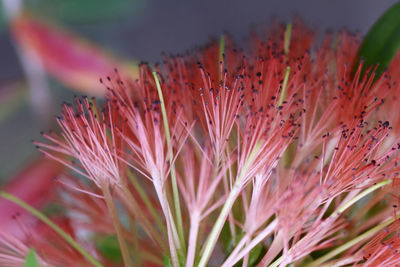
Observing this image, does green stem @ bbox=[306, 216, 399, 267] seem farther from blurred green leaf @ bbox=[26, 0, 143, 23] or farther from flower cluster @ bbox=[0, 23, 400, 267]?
blurred green leaf @ bbox=[26, 0, 143, 23]

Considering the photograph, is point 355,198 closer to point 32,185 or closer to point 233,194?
→ point 233,194

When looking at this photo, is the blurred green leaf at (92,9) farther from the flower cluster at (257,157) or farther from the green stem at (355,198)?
the green stem at (355,198)

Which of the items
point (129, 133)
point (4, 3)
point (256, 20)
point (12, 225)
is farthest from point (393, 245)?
point (256, 20)

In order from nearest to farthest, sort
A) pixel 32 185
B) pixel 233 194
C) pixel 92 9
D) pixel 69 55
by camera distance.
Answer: pixel 233 194 < pixel 32 185 < pixel 69 55 < pixel 92 9

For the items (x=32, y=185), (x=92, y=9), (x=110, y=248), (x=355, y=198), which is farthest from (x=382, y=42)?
(x=92, y=9)

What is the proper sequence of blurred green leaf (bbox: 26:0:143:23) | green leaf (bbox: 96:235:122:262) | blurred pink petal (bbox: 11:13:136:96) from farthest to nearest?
1. blurred green leaf (bbox: 26:0:143:23)
2. blurred pink petal (bbox: 11:13:136:96)
3. green leaf (bbox: 96:235:122:262)

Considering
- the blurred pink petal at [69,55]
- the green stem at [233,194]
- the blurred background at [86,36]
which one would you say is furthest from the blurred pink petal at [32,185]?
the green stem at [233,194]

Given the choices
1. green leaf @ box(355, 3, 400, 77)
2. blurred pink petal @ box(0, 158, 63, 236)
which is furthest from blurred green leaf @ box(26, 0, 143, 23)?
green leaf @ box(355, 3, 400, 77)

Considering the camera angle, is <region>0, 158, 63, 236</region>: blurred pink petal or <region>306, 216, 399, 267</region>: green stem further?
<region>0, 158, 63, 236</region>: blurred pink petal
